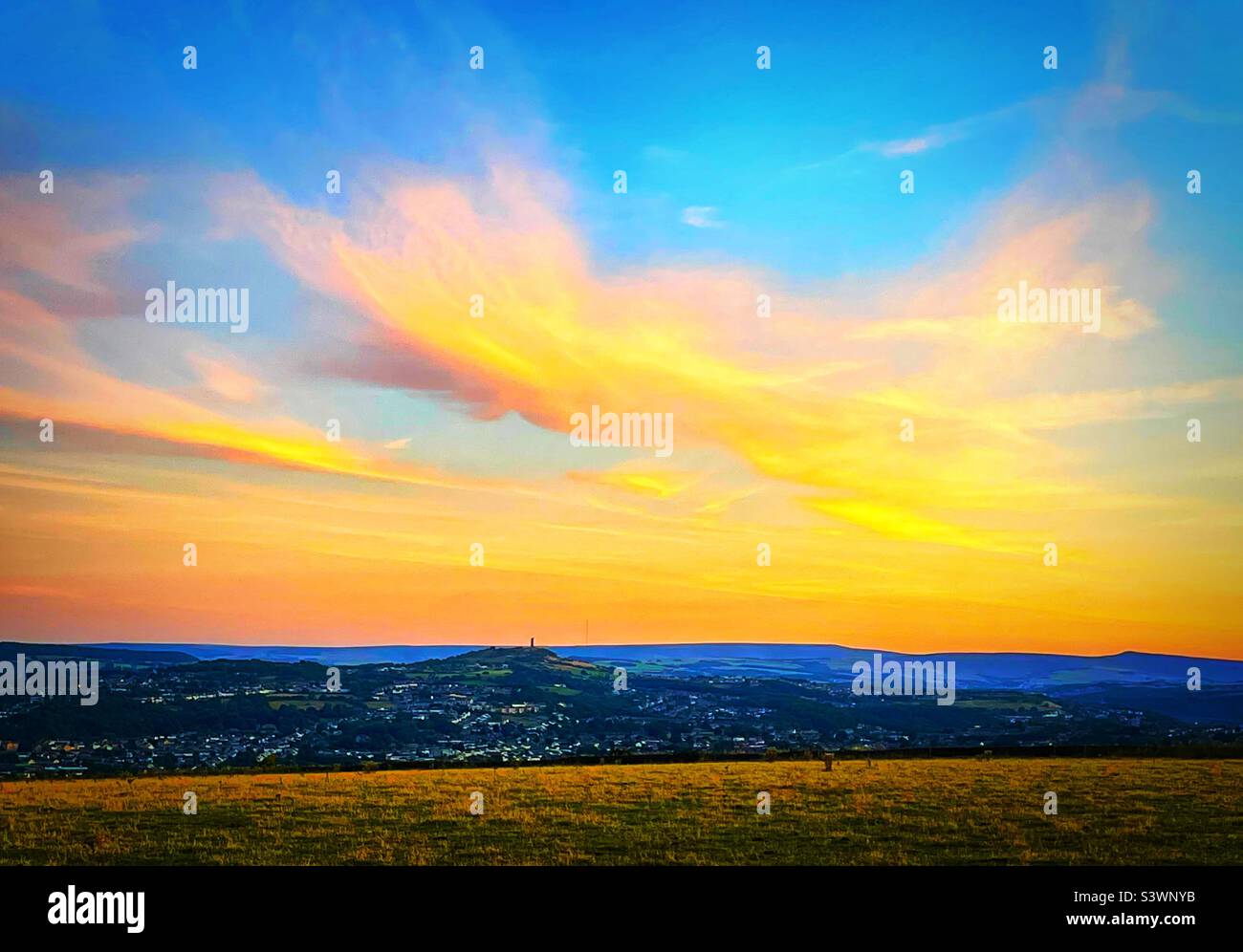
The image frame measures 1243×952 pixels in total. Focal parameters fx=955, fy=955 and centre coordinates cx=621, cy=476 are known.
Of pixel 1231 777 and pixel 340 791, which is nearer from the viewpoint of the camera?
pixel 340 791

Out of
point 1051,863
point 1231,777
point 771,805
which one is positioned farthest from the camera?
point 1231,777

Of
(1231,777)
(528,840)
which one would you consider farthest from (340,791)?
(1231,777)
